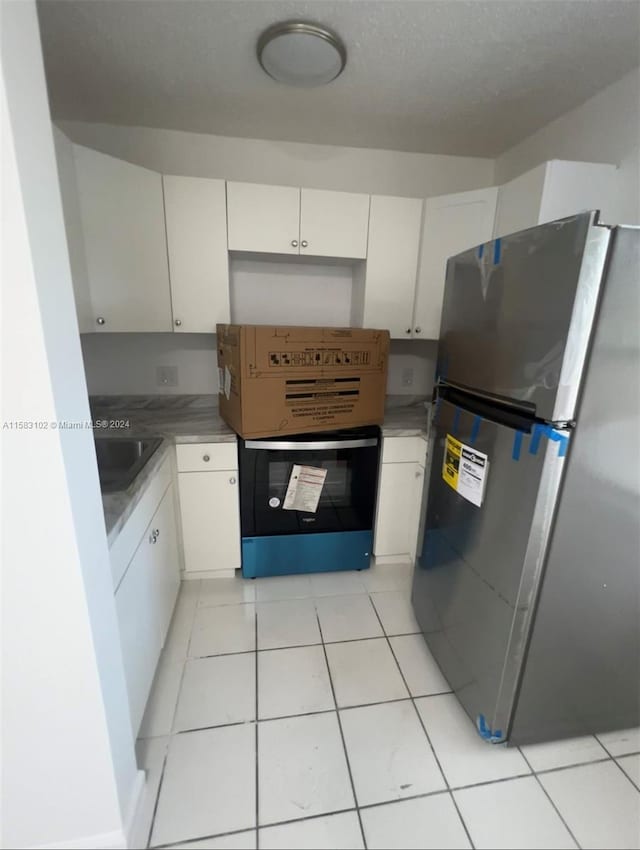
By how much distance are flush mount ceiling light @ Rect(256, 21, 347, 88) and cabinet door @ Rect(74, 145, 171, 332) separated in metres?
0.71

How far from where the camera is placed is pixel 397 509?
2020mm

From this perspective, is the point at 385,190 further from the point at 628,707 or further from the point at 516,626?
the point at 628,707

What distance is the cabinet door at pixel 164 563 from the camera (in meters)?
1.43

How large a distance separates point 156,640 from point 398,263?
2.03 m

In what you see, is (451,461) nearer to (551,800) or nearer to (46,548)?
(551,800)

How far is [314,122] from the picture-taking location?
1.80 m

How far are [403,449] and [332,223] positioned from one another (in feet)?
3.91

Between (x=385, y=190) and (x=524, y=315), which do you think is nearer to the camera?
(x=524, y=315)

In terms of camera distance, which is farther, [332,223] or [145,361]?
[145,361]

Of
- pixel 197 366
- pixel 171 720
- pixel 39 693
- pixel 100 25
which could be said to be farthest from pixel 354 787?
pixel 100 25

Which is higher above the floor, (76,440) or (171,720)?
(76,440)

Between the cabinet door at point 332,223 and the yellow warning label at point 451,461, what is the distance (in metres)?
1.15

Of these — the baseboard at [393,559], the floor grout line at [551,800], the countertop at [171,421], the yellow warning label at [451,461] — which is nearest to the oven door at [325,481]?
the countertop at [171,421]

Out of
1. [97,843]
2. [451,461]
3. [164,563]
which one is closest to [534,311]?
[451,461]
